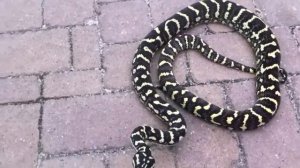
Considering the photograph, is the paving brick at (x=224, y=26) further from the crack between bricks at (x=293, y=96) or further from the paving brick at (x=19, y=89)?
the paving brick at (x=19, y=89)

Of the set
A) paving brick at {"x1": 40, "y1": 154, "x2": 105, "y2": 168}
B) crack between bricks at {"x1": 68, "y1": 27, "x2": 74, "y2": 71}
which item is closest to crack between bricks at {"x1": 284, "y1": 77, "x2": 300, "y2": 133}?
paving brick at {"x1": 40, "y1": 154, "x2": 105, "y2": 168}

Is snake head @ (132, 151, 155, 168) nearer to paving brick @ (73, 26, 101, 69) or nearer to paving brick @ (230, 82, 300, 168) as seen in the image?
paving brick @ (230, 82, 300, 168)

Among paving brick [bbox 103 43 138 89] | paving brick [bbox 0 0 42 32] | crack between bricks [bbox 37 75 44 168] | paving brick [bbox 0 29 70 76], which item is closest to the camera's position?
crack between bricks [bbox 37 75 44 168]

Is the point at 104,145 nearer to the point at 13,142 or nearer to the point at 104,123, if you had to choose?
the point at 104,123

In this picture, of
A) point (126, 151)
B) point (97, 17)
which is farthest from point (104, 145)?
point (97, 17)

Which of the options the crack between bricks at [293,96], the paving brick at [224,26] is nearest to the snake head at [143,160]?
the crack between bricks at [293,96]

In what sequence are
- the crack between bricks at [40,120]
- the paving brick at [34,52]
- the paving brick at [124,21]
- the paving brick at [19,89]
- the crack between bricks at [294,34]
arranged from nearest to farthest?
the crack between bricks at [40,120] → the paving brick at [19,89] → the paving brick at [34,52] → the crack between bricks at [294,34] → the paving brick at [124,21]
